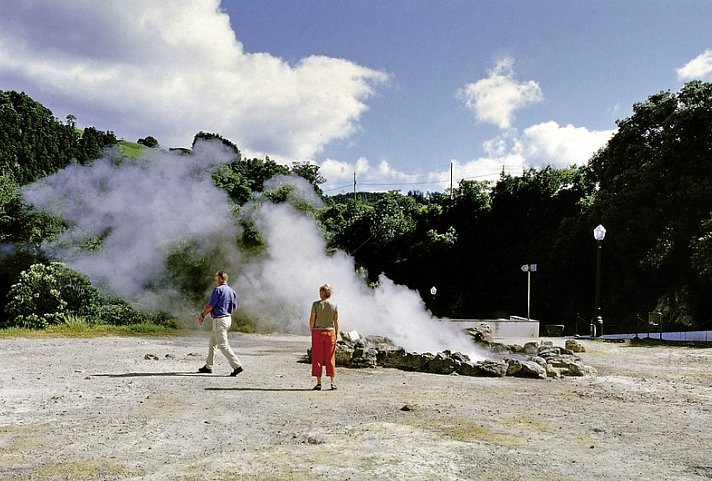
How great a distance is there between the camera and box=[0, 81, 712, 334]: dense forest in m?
24.4

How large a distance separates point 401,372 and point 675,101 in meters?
22.9

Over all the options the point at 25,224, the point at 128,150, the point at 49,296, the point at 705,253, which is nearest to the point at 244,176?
the point at 25,224

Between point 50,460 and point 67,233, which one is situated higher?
point 67,233

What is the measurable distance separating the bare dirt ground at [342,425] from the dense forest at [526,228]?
41.9 feet

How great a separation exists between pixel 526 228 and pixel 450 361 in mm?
26215

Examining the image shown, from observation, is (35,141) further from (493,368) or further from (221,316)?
(493,368)

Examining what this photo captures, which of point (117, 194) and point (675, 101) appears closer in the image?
point (117, 194)

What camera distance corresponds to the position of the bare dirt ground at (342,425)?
17.6 feet

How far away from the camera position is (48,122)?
105 feet

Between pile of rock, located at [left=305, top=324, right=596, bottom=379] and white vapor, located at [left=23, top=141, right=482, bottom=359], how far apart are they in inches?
269

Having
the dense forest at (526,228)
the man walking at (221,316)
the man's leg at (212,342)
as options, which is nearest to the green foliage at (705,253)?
the dense forest at (526,228)

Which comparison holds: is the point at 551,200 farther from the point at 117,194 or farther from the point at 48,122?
the point at 48,122

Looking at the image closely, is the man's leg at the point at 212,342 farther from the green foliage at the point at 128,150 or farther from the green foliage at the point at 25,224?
the green foliage at the point at 128,150

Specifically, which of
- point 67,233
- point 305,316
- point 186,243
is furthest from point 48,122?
point 305,316
